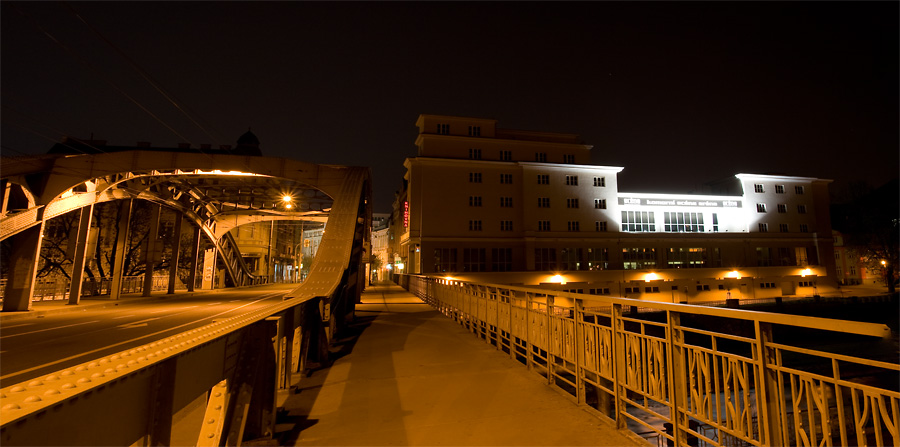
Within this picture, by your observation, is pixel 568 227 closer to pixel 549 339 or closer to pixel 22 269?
pixel 549 339

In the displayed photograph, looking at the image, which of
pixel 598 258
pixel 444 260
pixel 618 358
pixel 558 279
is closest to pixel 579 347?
pixel 618 358

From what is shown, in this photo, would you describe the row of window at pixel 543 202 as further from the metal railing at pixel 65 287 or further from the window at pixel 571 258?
the metal railing at pixel 65 287

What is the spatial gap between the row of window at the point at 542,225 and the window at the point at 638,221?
2.86 m

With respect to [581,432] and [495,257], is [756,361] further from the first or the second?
[495,257]

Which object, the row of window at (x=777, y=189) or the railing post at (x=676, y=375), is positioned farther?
the row of window at (x=777, y=189)

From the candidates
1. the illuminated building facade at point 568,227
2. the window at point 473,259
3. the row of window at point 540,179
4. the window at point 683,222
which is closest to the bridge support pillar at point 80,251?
the illuminated building facade at point 568,227

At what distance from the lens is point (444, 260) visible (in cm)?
3972

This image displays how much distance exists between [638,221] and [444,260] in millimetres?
22411

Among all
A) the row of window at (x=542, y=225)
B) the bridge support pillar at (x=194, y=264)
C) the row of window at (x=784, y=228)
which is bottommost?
the bridge support pillar at (x=194, y=264)

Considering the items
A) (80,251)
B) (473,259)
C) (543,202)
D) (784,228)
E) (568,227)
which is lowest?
(80,251)

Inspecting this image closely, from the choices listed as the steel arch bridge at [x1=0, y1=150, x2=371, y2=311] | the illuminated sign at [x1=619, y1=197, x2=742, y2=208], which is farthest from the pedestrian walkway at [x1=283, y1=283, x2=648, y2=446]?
the illuminated sign at [x1=619, y1=197, x2=742, y2=208]

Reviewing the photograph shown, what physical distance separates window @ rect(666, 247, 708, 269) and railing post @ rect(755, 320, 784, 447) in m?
46.3

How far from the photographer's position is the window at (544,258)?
41344mm

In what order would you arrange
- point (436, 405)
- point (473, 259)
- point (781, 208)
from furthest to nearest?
point (781, 208) → point (473, 259) → point (436, 405)
